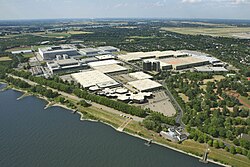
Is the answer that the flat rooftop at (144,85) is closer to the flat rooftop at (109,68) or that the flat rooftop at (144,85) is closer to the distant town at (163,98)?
the distant town at (163,98)

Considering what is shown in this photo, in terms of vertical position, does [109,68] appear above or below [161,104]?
above

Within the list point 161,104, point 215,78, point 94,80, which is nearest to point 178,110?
point 161,104

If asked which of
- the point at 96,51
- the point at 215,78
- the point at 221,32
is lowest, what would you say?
the point at 215,78

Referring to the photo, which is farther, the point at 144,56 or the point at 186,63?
the point at 144,56

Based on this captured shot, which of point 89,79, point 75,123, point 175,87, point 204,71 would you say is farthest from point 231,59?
point 75,123

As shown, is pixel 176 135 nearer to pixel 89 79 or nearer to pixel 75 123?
pixel 75 123

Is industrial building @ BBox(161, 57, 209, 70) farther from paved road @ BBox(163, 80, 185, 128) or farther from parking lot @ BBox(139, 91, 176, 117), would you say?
parking lot @ BBox(139, 91, 176, 117)

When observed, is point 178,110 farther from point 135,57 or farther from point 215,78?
point 135,57
